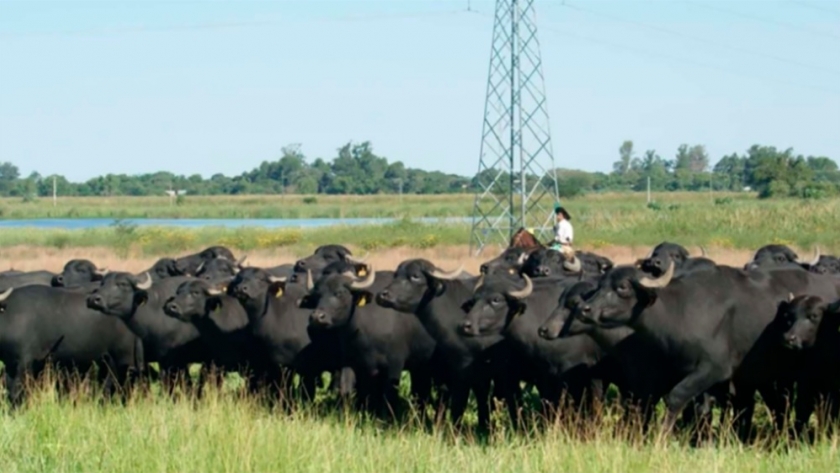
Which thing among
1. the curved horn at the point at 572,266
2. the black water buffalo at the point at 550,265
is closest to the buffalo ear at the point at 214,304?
the black water buffalo at the point at 550,265

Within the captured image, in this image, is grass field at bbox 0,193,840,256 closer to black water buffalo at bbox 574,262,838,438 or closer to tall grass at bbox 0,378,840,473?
black water buffalo at bbox 574,262,838,438

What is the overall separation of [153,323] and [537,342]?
4.86 meters

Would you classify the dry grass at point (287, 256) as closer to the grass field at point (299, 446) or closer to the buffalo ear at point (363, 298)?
the buffalo ear at point (363, 298)

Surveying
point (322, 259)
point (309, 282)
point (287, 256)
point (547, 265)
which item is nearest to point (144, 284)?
point (309, 282)

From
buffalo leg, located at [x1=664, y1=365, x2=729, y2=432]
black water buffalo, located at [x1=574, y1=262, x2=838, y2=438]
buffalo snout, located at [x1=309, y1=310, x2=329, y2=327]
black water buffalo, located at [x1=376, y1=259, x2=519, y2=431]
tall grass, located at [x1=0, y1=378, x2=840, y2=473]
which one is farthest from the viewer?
buffalo snout, located at [x1=309, y1=310, x2=329, y2=327]

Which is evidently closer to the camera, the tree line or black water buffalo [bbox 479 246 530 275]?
black water buffalo [bbox 479 246 530 275]

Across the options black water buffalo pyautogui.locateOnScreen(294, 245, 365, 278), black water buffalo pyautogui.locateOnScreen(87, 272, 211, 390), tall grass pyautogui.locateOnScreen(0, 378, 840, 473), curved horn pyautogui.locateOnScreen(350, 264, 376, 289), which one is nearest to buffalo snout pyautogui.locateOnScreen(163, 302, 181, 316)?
black water buffalo pyautogui.locateOnScreen(87, 272, 211, 390)

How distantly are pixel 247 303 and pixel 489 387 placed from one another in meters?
2.97

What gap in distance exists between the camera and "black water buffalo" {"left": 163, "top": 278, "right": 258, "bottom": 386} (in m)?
15.4

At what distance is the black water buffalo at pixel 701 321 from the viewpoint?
12656 millimetres

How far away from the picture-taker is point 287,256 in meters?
39.8

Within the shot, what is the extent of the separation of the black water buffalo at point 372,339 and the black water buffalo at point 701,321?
105 inches

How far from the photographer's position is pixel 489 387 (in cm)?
1434

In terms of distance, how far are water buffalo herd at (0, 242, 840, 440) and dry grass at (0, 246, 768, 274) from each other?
15.7 meters
